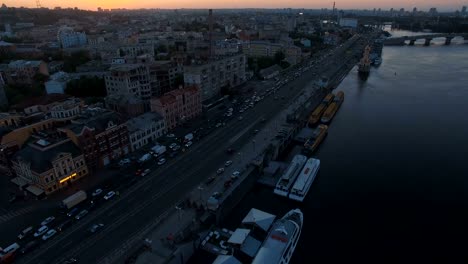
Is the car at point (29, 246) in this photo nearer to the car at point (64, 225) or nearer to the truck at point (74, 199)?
the car at point (64, 225)

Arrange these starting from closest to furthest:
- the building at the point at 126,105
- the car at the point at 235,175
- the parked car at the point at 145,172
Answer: the car at the point at 235,175 → the parked car at the point at 145,172 → the building at the point at 126,105

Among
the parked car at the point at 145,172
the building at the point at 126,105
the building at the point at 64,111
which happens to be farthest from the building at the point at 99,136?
the building at the point at 126,105

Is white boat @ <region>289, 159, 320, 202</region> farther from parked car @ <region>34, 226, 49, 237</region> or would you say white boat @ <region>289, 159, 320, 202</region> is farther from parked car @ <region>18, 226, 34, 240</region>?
parked car @ <region>18, 226, 34, 240</region>

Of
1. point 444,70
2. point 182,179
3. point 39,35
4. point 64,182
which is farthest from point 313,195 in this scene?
point 39,35

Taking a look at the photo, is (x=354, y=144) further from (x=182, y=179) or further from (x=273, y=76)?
(x=273, y=76)

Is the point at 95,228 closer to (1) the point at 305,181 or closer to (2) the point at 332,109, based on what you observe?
(1) the point at 305,181
